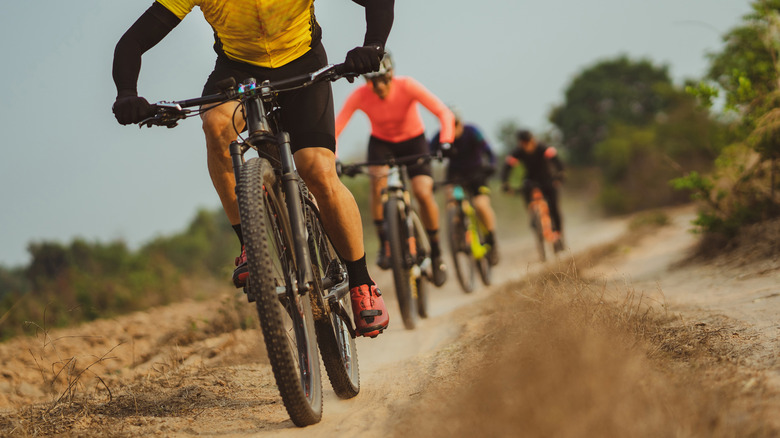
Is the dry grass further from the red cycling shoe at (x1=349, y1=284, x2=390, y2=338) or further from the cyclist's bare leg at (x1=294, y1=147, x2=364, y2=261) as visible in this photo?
the cyclist's bare leg at (x1=294, y1=147, x2=364, y2=261)

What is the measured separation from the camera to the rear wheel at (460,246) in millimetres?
8125

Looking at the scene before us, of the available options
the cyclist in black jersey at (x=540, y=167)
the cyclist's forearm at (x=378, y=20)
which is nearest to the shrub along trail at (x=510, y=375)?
the cyclist's forearm at (x=378, y=20)

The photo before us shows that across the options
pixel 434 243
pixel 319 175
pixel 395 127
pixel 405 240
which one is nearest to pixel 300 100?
pixel 319 175

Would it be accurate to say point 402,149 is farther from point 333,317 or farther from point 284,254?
point 284,254

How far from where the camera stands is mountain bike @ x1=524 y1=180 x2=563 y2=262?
1086cm

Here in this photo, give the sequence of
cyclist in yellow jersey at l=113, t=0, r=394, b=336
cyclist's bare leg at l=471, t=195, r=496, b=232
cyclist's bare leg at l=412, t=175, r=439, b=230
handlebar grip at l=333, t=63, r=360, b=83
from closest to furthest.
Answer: handlebar grip at l=333, t=63, r=360, b=83
cyclist in yellow jersey at l=113, t=0, r=394, b=336
cyclist's bare leg at l=412, t=175, r=439, b=230
cyclist's bare leg at l=471, t=195, r=496, b=232

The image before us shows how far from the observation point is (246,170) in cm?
269

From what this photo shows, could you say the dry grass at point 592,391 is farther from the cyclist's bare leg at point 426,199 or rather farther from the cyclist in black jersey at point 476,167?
the cyclist in black jersey at point 476,167

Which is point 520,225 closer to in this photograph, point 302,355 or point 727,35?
point 727,35

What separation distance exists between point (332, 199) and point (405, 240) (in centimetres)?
311

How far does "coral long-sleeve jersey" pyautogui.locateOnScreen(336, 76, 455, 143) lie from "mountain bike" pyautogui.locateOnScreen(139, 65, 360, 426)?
136 inches

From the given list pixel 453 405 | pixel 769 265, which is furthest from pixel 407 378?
pixel 769 265

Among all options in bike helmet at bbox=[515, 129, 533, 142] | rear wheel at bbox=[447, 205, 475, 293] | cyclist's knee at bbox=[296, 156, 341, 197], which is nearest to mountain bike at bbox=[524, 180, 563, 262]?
bike helmet at bbox=[515, 129, 533, 142]

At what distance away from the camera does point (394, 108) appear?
673 centimetres
